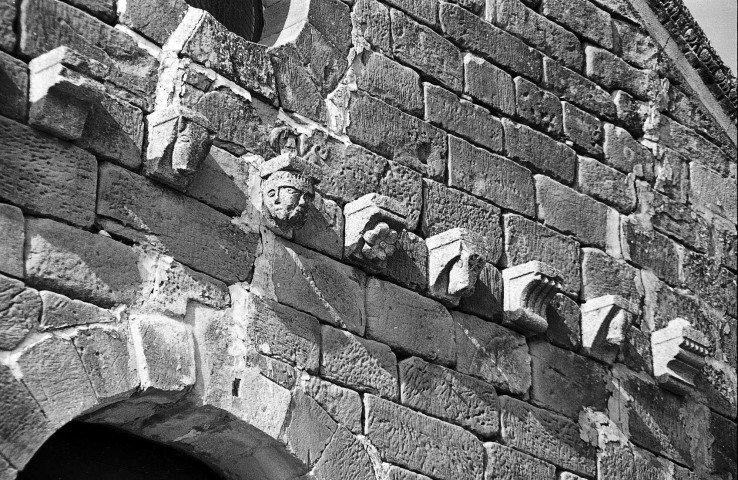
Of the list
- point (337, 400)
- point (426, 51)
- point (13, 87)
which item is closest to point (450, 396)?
point (337, 400)

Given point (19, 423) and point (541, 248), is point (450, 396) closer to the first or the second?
point (541, 248)

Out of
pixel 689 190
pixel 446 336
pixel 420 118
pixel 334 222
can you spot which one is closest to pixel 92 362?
pixel 334 222

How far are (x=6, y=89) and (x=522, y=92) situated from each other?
325cm

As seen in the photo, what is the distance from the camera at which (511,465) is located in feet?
19.6

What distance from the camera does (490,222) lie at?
21.2ft

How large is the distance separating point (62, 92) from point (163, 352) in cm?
103

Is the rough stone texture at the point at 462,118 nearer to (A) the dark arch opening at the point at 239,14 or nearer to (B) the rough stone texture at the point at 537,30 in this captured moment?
(B) the rough stone texture at the point at 537,30

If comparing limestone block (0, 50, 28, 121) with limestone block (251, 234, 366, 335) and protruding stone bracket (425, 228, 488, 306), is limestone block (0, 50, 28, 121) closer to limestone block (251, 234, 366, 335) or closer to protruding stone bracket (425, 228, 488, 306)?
limestone block (251, 234, 366, 335)

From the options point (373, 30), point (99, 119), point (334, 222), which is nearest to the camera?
Answer: point (99, 119)

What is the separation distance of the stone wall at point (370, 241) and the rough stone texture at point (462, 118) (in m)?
0.01

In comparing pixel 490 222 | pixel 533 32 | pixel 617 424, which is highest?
pixel 533 32

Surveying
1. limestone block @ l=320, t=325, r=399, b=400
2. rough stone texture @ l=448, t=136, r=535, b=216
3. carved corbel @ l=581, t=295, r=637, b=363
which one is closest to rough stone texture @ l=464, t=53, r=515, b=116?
rough stone texture @ l=448, t=136, r=535, b=216

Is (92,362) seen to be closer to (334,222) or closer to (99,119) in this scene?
(99,119)

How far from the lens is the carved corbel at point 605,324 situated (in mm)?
6605
